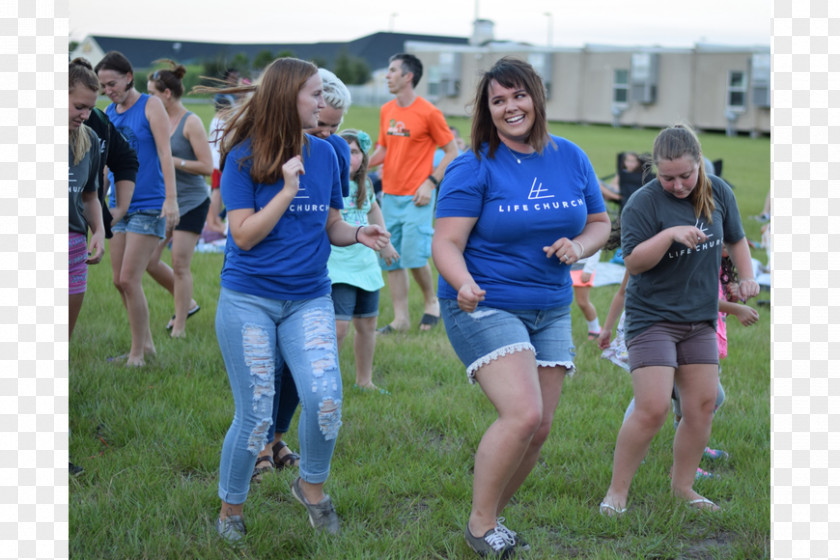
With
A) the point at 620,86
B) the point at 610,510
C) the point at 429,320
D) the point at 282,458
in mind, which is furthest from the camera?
the point at 620,86

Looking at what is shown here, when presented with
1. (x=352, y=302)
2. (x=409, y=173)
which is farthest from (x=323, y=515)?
(x=409, y=173)

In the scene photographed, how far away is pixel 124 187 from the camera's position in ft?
19.5

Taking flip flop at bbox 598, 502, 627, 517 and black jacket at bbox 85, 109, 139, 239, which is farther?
black jacket at bbox 85, 109, 139, 239

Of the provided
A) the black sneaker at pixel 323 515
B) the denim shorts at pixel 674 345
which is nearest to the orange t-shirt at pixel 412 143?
the denim shorts at pixel 674 345

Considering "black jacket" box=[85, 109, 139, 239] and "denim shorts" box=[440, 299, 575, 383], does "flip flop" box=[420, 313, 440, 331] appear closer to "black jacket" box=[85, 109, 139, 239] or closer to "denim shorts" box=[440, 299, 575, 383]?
"black jacket" box=[85, 109, 139, 239]

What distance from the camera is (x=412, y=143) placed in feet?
27.6

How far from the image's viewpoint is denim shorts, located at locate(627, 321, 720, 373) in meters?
4.20

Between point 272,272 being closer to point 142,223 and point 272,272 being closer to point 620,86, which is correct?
point 142,223

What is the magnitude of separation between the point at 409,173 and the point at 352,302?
8.82 ft

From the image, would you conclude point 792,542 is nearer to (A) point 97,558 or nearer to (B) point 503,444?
(B) point 503,444

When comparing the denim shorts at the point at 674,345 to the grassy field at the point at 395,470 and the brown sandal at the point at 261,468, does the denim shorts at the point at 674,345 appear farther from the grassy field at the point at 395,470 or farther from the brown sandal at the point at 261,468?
the brown sandal at the point at 261,468

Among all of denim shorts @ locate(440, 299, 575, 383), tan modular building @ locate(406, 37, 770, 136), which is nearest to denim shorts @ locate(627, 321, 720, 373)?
denim shorts @ locate(440, 299, 575, 383)

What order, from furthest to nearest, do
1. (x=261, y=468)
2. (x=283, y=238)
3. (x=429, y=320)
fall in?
(x=429, y=320) < (x=261, y=468) < (x=283, y=238)

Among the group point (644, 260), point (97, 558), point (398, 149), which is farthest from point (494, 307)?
point (398, 149)
